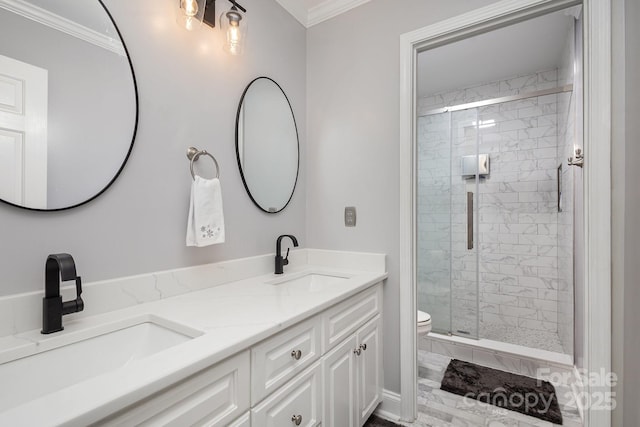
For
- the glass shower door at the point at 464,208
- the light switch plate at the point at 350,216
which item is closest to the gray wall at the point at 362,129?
the light switch plate at the point at 350,216

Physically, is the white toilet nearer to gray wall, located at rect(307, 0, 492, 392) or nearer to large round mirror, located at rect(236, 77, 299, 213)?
gray wall, located at rect(307, 0, 492, 392)

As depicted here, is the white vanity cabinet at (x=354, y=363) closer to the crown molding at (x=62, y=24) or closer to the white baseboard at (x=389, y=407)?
the white baseboard at (x=389, y=407)

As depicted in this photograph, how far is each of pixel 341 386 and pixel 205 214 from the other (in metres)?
0.95

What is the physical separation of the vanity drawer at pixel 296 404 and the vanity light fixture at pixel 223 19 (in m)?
1.49

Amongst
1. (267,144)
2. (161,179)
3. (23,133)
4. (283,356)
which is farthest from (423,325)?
(23,133)

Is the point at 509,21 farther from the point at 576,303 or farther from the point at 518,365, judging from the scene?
the point at 518,365

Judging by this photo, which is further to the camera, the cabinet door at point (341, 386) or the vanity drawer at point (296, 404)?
the cabinet door at point (341, 386)

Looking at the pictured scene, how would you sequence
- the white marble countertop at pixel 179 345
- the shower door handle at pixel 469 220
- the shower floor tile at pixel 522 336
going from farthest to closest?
the shower door handle at pixel 469 220 < the shower floor tile at pixel 522 336 < the white marble countertop at pixel 179 345

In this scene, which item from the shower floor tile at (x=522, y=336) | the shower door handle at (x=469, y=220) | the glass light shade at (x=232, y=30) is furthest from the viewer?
the shower door handle at (x=469, y=220)

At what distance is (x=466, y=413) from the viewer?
5.85 ft

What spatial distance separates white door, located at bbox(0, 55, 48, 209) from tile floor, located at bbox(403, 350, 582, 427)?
1.99 m

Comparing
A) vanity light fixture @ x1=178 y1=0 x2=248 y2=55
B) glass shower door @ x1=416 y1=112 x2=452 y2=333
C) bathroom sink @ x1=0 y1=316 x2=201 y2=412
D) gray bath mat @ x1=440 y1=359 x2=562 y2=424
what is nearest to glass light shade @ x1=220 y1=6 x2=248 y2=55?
vanity light fixture @ x1=178 y1=0 x2=248 y2=55

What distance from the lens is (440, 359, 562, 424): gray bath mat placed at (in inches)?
71.6

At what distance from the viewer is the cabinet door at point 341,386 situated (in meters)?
1.24
